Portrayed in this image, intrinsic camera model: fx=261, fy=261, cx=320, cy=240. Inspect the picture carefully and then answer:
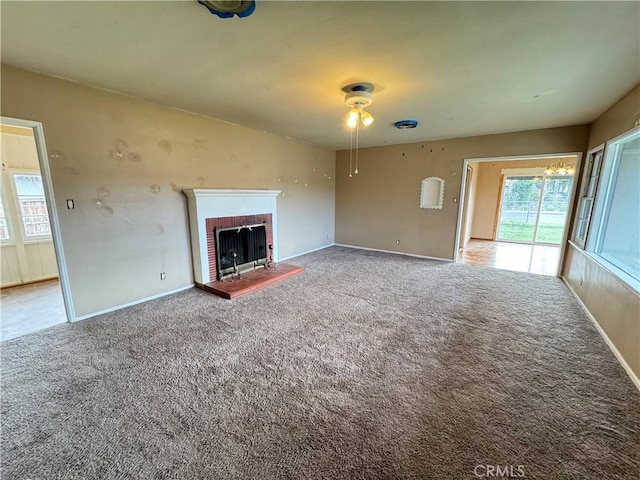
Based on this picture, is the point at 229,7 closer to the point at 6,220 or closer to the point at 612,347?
the point at 612,347

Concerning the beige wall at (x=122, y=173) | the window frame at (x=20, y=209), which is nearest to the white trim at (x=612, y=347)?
the beige wall at (x=122, y=173)

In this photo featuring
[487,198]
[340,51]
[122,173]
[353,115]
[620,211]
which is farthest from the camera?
[487,198]

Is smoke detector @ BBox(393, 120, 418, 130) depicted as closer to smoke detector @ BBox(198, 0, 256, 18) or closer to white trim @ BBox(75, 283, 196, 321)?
smoke detector @ BBox(198, 0, 256, 18)

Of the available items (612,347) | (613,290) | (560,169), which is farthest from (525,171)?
(612,347)

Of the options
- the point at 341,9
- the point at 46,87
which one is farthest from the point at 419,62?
the point at 46,87

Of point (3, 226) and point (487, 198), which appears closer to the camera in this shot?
point (3, 226)

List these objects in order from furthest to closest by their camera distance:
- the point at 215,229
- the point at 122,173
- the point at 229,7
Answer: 1. the point at 215,229
2. the point at 122,173
3. the point at 229,7

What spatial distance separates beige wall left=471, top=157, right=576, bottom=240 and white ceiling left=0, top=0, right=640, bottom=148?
4717 millimetres

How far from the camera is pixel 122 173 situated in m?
3.13

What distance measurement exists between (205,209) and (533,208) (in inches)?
336

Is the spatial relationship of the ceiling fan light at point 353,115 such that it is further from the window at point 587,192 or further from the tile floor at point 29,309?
the tile floor at point 29,309

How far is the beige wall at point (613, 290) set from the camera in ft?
7.23

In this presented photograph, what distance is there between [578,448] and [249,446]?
191cm

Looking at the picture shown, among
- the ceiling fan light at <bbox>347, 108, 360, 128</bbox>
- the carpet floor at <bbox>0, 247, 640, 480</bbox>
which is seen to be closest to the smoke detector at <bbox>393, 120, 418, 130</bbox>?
the ceiling fan light at <bbox>347, 108, 360, 128</bbox>
